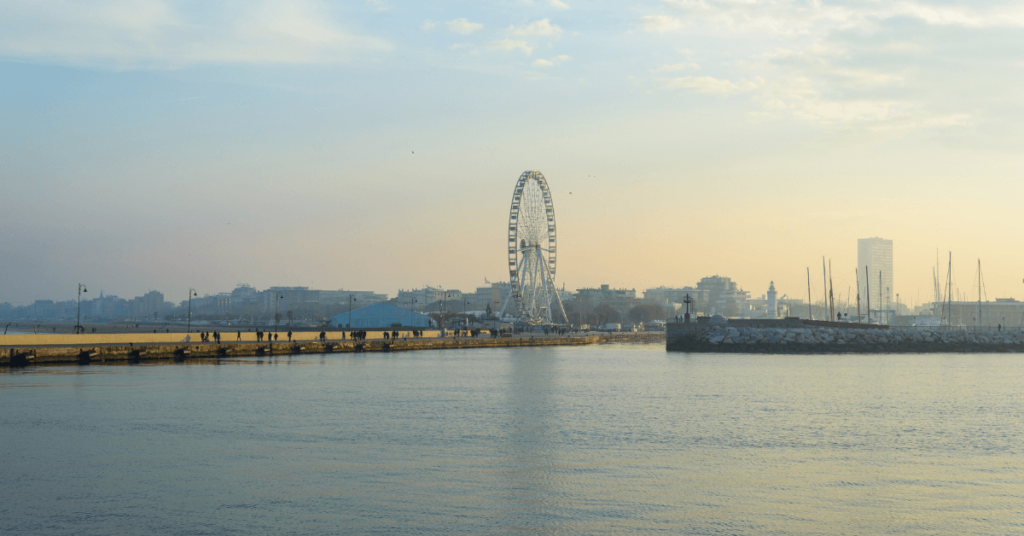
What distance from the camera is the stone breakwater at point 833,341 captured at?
75812 mm

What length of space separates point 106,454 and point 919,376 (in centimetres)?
3975

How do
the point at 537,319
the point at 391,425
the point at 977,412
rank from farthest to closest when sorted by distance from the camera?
the point at 537,319 → the point at 977,412 → the point at 391,425

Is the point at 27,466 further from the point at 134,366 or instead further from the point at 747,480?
the point at 134,366

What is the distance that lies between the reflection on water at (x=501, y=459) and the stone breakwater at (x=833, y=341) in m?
41.6

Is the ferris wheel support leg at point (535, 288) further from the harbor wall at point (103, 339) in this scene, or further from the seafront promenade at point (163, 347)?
the harbor wall at point (103, 339)

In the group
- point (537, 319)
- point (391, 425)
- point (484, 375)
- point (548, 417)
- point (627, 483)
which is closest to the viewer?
point (627, 483)

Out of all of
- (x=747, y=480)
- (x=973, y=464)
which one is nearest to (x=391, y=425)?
(x=747, y=480)

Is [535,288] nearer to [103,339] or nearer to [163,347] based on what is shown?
[103,339]

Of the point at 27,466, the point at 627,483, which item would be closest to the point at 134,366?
the point at 27,466

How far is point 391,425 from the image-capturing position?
22.5 meters

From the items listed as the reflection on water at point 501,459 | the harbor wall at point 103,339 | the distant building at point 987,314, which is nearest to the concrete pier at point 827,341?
the harbor wall at point 103,339

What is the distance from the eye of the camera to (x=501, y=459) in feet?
57.5

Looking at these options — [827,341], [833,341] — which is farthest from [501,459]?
[833,341]

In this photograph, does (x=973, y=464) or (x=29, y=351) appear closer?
(x=973, y=464)
